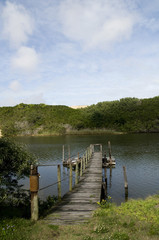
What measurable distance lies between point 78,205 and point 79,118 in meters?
87.6

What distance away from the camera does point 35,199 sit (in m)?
9.00

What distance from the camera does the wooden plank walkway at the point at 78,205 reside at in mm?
9102

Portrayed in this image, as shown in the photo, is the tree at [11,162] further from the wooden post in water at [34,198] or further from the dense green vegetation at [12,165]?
the wooden post in water at [34,198]

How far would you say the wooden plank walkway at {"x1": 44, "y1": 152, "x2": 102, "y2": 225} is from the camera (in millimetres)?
9102

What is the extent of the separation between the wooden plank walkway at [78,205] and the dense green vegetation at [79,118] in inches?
2783

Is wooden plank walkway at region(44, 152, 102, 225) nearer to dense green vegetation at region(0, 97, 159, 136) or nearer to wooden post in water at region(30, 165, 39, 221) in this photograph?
wooden post in water at region(30, 165, 39, 221)

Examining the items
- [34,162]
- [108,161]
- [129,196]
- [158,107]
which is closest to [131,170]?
[108,161]

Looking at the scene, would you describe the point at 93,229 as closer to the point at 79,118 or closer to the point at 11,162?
the point at 11,162

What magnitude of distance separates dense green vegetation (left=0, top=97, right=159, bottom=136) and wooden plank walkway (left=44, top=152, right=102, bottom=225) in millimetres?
70685

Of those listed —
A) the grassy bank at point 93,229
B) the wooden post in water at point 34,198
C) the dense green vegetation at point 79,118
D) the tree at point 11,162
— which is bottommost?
the grassy bank at point 93,229

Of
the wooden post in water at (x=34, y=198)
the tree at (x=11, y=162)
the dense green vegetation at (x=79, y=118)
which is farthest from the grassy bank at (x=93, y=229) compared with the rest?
the dense green vegetation at (x=79, y=118)

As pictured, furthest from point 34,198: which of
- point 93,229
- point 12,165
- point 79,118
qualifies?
point 79,118

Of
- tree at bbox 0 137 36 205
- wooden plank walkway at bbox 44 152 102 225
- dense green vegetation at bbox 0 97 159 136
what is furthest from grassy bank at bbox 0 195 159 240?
dense green vegetation at bbox 0 97 159 136

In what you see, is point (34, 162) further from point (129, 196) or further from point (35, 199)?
point (129, 196)
